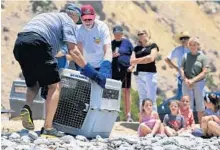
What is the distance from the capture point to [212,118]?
8367mm

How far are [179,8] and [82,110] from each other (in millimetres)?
63929

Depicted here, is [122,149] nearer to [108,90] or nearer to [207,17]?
[108,90]

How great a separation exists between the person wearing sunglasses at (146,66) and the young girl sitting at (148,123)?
1.26 m

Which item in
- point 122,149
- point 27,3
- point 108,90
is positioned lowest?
point 122,149

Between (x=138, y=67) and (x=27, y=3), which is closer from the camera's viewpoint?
(x=138, y=67)

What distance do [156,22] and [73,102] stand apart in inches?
2341

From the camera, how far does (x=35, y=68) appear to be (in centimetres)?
742

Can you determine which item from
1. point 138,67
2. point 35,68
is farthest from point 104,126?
point 138,67

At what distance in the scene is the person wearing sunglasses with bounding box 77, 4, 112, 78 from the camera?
8.16 meters

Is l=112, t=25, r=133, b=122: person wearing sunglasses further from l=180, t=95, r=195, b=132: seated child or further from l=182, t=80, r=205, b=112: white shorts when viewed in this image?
l=180, t=95, r=195, b=132: seated child

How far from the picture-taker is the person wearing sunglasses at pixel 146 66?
10.4 m

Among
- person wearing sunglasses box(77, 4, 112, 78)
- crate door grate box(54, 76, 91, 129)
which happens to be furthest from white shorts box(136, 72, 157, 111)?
crate door grate box(54, 76, 91, 129)

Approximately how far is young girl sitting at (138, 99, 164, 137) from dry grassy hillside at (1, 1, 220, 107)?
126 ft

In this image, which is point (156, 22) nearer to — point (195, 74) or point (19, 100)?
point (19, 100)
